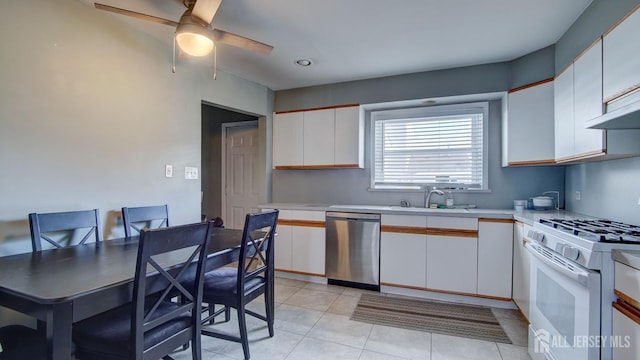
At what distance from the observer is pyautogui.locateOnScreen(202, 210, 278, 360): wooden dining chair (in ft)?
6.24

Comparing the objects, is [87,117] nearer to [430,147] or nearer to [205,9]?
[205,9]

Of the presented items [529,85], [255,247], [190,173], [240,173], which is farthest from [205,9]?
[240,173]

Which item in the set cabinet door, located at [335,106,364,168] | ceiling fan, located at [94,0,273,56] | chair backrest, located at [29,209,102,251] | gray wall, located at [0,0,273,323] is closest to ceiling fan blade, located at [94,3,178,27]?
ceiling fan, located at [94,0,273,56]

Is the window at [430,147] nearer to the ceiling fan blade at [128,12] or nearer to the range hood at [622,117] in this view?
the range hood at [622,117]

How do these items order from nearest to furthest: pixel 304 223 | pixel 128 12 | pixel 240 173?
pixel 128 12, pixel 304 223, pixel 240 173

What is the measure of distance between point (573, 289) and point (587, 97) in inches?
54.5

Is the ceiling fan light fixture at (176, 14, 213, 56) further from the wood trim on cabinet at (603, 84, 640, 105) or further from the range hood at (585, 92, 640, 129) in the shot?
the wood trim on cabinet at (603, 84, 640, 105)

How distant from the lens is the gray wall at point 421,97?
2.98 m

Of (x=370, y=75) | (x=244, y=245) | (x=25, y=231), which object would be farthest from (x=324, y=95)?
(x=25, y=231)

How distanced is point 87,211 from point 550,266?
3.00 meters

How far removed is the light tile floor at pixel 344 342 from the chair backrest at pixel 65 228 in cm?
108

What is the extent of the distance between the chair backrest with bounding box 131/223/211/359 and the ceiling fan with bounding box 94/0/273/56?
1265 millimetres

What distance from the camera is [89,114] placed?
218 cm

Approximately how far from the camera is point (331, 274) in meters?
3.36
